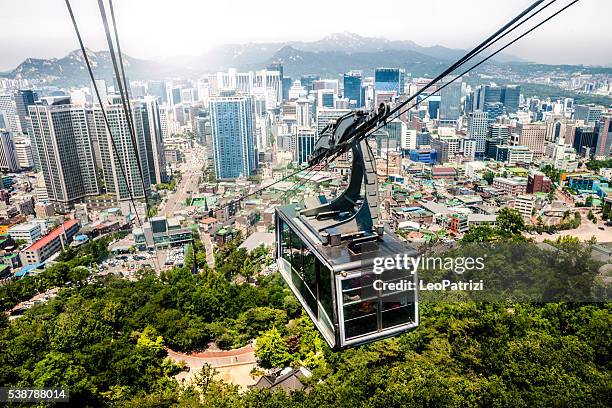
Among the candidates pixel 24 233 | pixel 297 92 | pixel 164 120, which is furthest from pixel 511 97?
pixel 24 233

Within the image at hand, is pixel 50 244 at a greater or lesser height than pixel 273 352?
lesser

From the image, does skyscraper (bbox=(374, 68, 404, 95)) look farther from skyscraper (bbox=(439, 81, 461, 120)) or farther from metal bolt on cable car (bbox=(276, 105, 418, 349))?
metal bolt on cable car (bbox=(276, 105, 418, 349))

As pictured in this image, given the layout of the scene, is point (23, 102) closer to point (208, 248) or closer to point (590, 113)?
point (208, 248)

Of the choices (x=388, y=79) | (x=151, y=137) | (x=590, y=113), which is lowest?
(x=590, y=113)

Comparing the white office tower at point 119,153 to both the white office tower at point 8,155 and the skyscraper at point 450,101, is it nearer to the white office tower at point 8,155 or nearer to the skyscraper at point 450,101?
→ the white office tower at point 8,155

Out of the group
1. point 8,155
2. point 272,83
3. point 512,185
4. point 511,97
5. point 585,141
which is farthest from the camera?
point 272,83

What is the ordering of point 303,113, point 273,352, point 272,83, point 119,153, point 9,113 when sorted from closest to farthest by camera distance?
point 273,352 → point 119,153 → point 9,113 → point 303,113 → point 272,83
